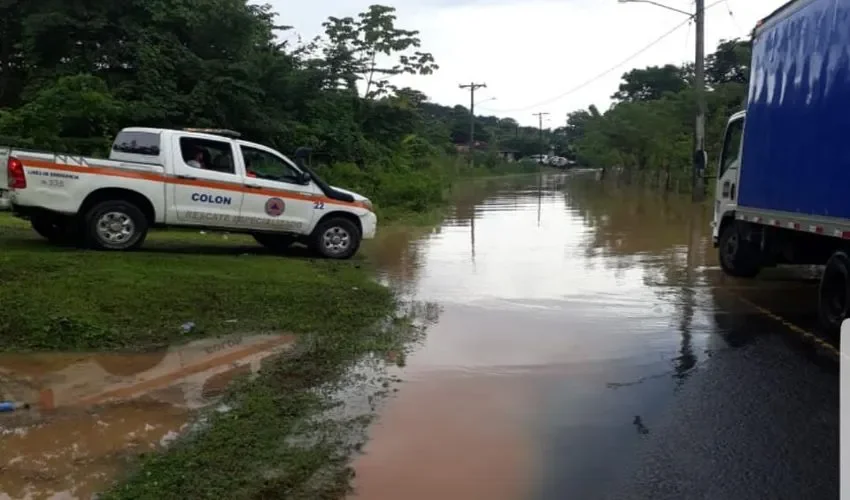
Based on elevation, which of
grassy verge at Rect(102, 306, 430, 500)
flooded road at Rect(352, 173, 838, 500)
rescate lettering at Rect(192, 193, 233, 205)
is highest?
rescate lettering at Rect(192, 193, 233, 205)

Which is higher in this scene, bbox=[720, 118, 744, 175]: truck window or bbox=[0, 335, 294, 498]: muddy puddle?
bbox=[720, 118, 744, 175]: truck window

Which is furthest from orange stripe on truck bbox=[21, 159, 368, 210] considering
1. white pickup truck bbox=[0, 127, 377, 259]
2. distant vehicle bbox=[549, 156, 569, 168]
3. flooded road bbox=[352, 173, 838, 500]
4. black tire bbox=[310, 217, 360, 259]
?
distant vehicle bbox=[549, 156, 569, 168]

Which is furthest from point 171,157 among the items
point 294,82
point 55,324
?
point 294,82

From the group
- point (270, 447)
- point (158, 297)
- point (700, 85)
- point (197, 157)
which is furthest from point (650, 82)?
point (270, 447)

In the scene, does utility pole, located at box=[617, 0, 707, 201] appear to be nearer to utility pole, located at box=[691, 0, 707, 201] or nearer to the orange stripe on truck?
utility pole, located at box=[691, 0, 707, 201]

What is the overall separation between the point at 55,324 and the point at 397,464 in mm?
4090

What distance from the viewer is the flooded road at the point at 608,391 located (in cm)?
486

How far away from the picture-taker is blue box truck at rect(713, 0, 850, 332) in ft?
26.6

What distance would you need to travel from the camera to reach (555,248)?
1655 centimetres

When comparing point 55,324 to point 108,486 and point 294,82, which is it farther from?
point 294,82

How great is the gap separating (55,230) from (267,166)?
128 inches

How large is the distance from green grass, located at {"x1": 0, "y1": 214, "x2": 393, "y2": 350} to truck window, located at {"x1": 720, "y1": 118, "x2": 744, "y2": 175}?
5.76 metres

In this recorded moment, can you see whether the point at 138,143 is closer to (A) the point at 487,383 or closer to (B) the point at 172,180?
(B) the point at 172,180

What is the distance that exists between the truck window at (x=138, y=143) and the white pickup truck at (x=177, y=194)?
1 cm
